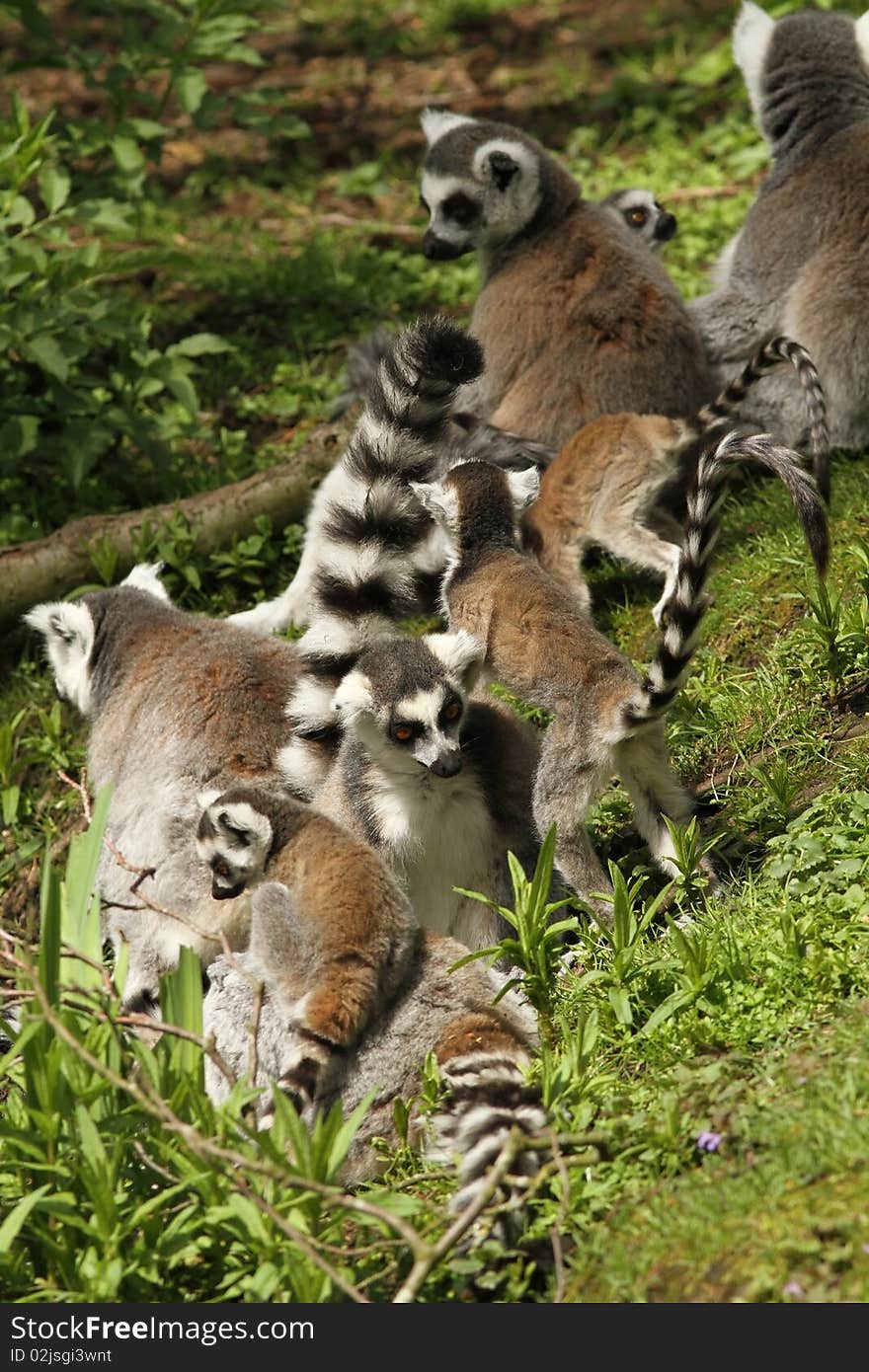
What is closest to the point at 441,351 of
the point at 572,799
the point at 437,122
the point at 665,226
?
the point at 572,799

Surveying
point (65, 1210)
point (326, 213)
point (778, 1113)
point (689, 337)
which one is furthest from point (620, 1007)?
point (326, 213)

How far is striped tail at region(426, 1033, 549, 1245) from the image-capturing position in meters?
3.15

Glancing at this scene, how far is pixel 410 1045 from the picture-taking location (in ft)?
12.2

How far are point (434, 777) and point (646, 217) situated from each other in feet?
13.0

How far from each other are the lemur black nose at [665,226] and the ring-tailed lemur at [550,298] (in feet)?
1.71

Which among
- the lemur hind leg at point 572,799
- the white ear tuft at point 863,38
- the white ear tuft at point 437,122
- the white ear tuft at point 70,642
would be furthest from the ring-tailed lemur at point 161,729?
the white ear tuft at point 863,38

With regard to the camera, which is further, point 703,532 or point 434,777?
point 434,777

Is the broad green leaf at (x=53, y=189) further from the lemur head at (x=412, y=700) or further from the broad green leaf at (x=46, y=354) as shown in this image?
the lemur head at (x=412, y=700)

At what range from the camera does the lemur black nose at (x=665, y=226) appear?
7.16m

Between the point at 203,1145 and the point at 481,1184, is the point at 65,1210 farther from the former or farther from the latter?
the point at 481,1184

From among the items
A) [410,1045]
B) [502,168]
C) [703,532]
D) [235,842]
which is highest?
[703,532]

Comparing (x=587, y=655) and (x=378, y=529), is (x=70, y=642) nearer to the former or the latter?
(x=378, y=529)

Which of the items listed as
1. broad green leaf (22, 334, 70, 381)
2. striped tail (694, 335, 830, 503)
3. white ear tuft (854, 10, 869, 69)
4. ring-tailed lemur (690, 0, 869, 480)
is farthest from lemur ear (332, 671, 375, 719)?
white ear tuft (854, 10, 869, 69)

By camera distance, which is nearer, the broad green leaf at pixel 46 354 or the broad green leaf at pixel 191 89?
the broad green leaf at pixel 46 354
